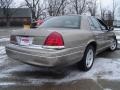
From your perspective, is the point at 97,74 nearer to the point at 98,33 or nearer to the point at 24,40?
the point at 98,33

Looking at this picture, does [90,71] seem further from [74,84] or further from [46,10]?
[46,10]

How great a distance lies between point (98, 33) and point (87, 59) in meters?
1.00

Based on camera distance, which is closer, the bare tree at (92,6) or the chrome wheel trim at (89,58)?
the chrome wheel trim at (89,58)

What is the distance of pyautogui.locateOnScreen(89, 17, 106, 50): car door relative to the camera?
6.36m

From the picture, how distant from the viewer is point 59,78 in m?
5.38

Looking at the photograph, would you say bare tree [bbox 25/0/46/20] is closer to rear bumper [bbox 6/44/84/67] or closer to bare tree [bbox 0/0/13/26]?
bare tree [bbox 0/0/13/26]

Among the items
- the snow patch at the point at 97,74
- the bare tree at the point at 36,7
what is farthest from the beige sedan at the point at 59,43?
the bare tree at the point at 36,7

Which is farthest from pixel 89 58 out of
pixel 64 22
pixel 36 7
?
pixel 36 7

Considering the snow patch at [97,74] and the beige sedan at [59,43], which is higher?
the beige sedan at [59,43]

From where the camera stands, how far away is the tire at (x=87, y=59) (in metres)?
5.79

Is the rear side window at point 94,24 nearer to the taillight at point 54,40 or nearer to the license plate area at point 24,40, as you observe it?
the taillight at point 54,40

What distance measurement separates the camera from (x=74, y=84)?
4977 mm

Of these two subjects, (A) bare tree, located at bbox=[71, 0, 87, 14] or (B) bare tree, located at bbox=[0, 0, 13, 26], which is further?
(B) bare tree, located at bbox=[0, 0, 13, 26]

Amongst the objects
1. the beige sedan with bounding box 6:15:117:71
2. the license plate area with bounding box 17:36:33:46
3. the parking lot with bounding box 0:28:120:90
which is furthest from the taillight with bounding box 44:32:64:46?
the parking lot with bounding box 0:28:120:90
